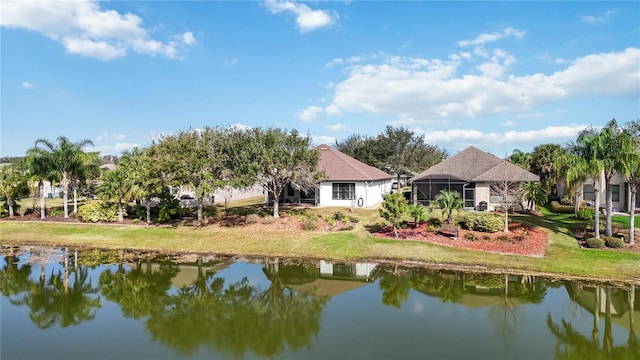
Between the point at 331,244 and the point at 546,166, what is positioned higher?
the point at 546,166

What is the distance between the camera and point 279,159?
2683 centimetres

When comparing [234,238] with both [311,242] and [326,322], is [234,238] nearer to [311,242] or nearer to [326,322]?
[311,242]

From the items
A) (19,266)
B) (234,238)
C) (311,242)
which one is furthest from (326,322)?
(19,266)

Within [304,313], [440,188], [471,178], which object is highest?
[471,178]

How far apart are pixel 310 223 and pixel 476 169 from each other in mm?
18231

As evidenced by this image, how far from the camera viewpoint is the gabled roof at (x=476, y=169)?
31.7 meters

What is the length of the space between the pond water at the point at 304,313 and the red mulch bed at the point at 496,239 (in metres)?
3.28

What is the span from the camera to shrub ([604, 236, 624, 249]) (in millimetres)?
19642

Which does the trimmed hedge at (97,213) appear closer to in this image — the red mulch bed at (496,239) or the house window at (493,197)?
the red mulch bed at (496,239)

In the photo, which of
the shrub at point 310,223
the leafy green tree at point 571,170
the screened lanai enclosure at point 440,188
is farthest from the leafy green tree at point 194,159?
the leafy green tree at point 571,170

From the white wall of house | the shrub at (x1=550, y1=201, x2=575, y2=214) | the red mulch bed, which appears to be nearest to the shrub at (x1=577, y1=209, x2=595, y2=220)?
the shrub at (x1=550, y1=201, x2=575, y2=214)

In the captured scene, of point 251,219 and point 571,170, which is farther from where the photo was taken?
point 251,219

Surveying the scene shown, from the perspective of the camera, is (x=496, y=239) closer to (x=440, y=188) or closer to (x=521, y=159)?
(x=440, y=188)

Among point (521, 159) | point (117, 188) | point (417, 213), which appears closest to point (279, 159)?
point (417, 213)
